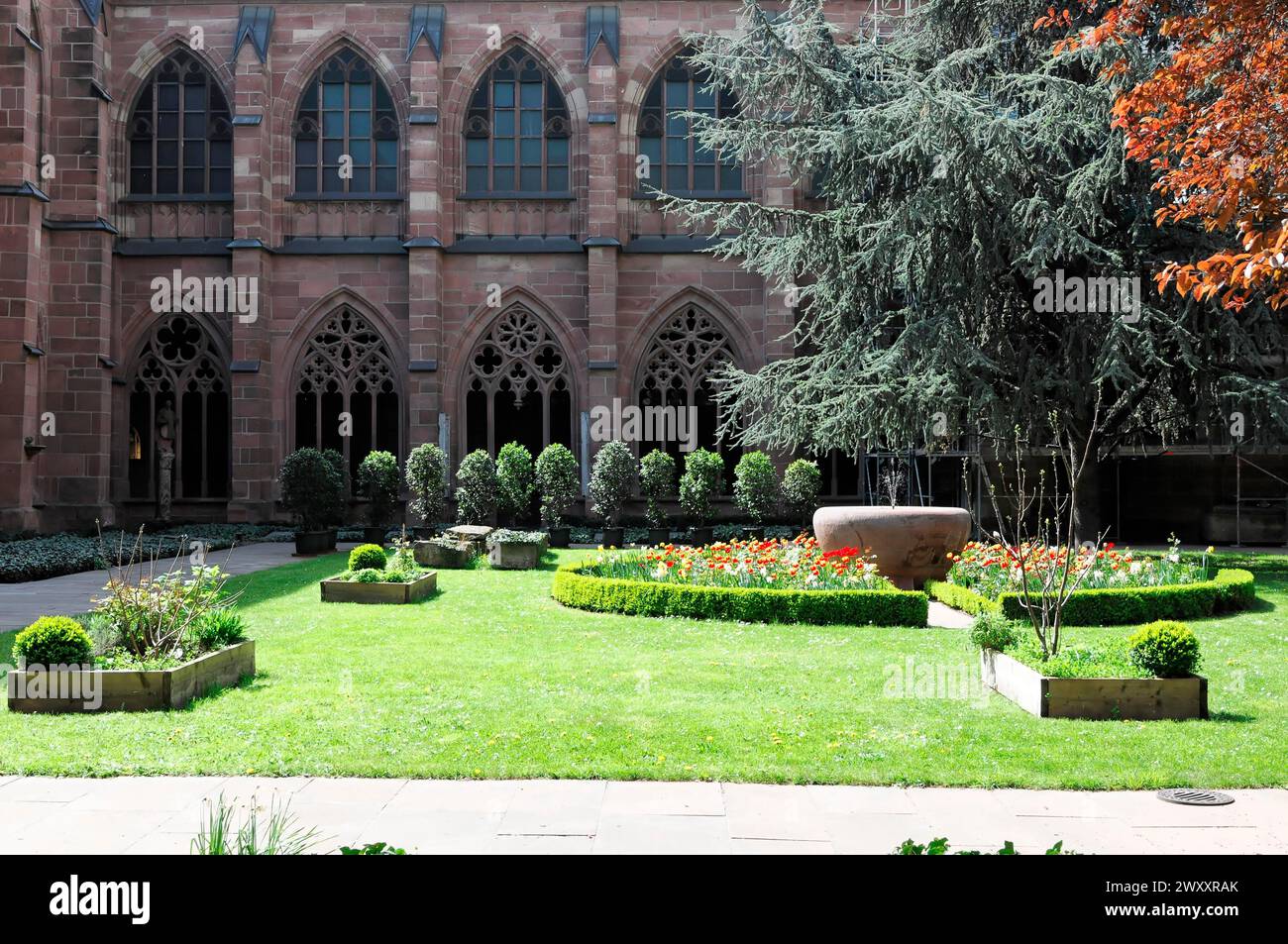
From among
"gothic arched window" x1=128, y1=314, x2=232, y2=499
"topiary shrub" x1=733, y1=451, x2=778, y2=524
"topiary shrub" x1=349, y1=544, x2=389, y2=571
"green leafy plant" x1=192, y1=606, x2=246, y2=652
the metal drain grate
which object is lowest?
the metal drain grate

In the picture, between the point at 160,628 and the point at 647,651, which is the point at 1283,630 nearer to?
the point at 647,651

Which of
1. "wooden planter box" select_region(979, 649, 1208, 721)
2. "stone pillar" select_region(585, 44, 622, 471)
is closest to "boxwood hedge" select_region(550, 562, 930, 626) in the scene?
"wooden planter box" select_region(979, 649, 1208, 721)

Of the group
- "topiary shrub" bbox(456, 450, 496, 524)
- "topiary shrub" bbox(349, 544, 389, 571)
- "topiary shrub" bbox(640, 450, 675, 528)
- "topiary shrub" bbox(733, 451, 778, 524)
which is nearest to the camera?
"topiary shrub" bbox(349, 544, 389, 571)

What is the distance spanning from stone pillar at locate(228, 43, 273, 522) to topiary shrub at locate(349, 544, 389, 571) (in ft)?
33.8

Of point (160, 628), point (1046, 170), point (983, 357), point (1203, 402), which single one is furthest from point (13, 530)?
point (1203, 402)

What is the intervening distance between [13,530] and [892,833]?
18.4 metres

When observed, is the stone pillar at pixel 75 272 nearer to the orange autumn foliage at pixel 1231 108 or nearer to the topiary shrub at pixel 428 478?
the topiary shrub at pixel 428 478

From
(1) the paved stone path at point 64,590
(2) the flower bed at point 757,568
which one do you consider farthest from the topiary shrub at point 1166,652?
(1) the paved stone path at point 64,590

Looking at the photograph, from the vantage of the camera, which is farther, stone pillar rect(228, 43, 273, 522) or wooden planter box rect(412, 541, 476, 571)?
stone pillar rect(228, 43, 273, 522)

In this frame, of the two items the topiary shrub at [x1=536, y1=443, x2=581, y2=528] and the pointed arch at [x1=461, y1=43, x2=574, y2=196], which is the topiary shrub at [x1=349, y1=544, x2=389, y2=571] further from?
the pointed arch at [x1=461, y1=43, x2=574, y2=196]

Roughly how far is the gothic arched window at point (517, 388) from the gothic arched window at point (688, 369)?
5.67 ft

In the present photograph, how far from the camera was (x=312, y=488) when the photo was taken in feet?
61.7

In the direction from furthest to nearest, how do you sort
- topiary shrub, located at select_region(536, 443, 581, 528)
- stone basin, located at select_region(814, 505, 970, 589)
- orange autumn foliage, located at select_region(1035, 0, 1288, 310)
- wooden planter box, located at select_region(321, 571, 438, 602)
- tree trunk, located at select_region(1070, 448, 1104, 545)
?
tree trunk, located at select_region(1070, 448, 1104, 545) < topiary shrub, located at select_region(536, 443, 581, 528) < stone basin, located at select_region(814, 505, 970, 589) < wooden planter box, located at select_region(321, 571, 438, 602) < orange autumn foliage, located at select_region(1035, 0, 1288, 310)

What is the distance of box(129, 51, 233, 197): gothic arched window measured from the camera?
2277 centimetres
